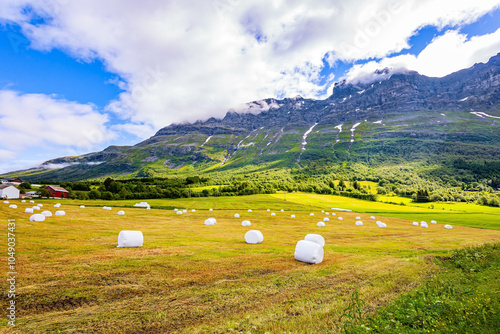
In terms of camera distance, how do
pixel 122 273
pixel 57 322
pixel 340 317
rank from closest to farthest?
pixel 57 322 → pixel 340 317 → pixel 122 273

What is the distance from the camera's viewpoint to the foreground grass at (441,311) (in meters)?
8.27

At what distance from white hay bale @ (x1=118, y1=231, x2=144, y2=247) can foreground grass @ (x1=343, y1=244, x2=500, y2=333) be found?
66.4 ft

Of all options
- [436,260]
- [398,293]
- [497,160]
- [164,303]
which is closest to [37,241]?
[164,303]

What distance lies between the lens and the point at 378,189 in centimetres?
15150

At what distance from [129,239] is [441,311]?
24.4 m

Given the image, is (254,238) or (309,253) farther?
(254,238)

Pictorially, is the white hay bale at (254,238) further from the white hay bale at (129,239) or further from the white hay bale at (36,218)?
the white hay bale at (36,218)

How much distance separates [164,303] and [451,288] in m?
15.8

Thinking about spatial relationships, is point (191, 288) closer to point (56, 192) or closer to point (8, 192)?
point (56, 192)

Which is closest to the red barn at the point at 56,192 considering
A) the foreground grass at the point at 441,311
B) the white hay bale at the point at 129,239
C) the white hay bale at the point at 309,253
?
the white hay bale at the point at 129,239

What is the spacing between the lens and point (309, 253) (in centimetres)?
1875

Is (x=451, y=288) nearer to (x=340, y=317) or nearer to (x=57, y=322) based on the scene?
(x=340, y=317)

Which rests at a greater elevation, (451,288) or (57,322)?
(57,322)

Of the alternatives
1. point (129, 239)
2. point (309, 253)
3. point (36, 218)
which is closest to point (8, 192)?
point (36, 218)
